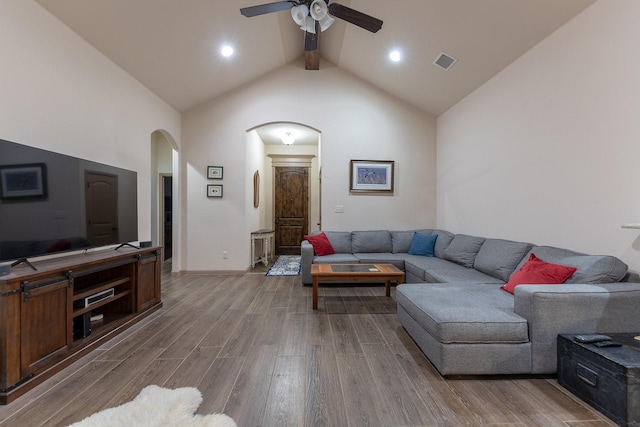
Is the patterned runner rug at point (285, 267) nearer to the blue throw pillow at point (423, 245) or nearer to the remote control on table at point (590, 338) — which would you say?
the blue throw pillow at point (423, 245)

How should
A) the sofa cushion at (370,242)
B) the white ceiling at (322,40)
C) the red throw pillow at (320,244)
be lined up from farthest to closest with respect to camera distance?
1. the sofa cushion at (370,242)
2. the red throw pillow at (320,244)
3. the white ceiling at (322,40)

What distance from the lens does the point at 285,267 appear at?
5207mm

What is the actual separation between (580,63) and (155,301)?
480 cm

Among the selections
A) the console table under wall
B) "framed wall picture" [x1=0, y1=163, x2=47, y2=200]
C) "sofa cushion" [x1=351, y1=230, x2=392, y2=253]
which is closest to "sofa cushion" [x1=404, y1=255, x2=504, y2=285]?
"sofa cushion" [x1=351, y1=230, x2=392, y2=253]

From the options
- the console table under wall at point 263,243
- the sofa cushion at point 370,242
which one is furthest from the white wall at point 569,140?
the console table under wall at point 263,243

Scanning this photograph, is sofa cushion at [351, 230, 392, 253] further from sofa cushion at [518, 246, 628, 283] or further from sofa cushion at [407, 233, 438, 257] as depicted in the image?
sofa cushion at [518, 246, 628, 283]

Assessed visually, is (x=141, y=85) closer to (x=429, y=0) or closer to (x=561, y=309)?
(x=429, y=0)

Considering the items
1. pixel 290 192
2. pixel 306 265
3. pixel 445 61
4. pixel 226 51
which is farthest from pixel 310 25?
pixel 290 192

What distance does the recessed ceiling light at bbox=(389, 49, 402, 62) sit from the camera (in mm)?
3773

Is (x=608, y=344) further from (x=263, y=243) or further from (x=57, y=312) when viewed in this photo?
(x=263, y=243)

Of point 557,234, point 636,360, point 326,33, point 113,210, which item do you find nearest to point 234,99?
point 326,33

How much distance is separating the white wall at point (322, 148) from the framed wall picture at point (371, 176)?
0.11 metres

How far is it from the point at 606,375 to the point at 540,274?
2.87 feet

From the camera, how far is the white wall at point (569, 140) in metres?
2.00
